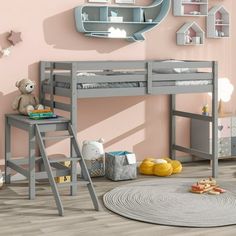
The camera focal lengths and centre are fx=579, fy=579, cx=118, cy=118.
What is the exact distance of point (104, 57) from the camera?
496 cm

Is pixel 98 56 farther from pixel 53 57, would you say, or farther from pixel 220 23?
pixel 220 23

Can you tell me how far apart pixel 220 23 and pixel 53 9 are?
1.71m

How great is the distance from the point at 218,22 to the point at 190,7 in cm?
34

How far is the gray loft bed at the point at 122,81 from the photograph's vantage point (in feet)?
14.0

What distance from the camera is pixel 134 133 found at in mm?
5188

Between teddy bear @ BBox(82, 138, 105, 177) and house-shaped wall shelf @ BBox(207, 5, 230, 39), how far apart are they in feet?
5.11

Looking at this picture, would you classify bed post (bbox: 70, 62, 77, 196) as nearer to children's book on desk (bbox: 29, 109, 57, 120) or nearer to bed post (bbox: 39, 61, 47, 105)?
children's book on desk (bbox: 29, 109, 57, 120)

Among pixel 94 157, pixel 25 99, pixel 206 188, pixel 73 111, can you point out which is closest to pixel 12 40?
Answer: pixel 25 99

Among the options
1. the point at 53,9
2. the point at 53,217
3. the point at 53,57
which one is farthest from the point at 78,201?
the point at 53,9

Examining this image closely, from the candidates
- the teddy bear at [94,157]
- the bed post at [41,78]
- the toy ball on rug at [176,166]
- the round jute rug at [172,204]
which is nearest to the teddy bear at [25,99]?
the bed post at [41,78]

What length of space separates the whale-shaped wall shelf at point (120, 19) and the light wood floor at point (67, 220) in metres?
1.37

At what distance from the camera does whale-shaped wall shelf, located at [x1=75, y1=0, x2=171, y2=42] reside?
4773 millimetres

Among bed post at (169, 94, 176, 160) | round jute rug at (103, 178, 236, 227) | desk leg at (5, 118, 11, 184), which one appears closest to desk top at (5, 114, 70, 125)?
desk leg at (5, 118, 11, 184)

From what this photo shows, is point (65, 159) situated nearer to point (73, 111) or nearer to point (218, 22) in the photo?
point (73, 111)
